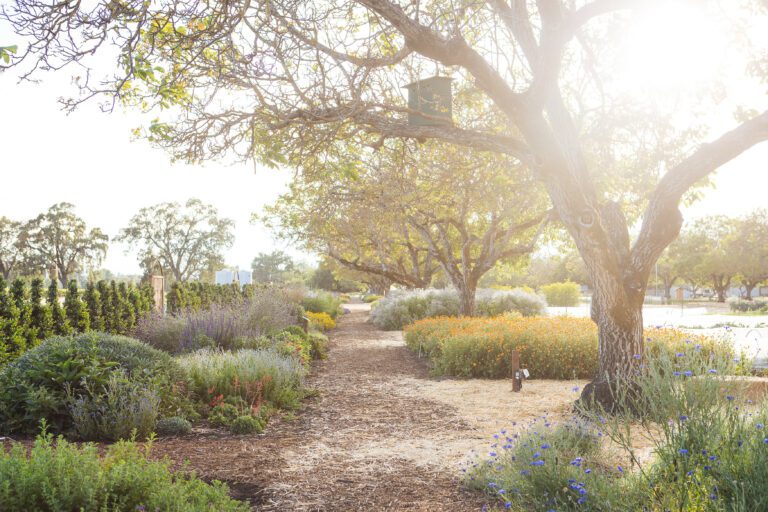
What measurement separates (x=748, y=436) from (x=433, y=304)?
699 inches

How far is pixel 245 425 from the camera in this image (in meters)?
6.50

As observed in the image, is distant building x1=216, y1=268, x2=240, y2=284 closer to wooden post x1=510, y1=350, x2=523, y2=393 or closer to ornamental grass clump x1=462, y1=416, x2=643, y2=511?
wooden post x1=510, y1=350, x2=523, y2=393

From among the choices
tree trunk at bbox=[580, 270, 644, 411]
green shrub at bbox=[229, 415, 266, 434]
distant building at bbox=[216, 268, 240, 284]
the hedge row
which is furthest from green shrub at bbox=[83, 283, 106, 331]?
distant building at bbox=[216, 268, 240, 284]

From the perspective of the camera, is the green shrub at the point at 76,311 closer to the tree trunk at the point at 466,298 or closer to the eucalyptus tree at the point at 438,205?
the eucalyptus tree at the point at 438,205

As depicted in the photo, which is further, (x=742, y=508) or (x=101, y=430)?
(x=101, y=430)

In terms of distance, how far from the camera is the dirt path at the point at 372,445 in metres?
4.55

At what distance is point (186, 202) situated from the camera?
2440 inches

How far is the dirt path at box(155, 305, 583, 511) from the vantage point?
455cm

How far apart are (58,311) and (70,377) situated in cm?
556

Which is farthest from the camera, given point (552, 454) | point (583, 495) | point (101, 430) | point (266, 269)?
point (266, 269)

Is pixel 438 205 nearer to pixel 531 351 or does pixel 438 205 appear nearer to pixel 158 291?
pixel 531 351

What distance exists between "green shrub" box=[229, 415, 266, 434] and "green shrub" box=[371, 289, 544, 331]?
48.6 feet

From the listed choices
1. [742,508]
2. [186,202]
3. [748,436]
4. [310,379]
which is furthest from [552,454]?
[186,202]

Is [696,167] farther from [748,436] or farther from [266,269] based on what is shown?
[266,269]
